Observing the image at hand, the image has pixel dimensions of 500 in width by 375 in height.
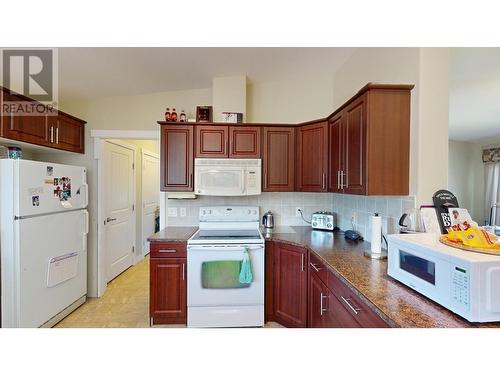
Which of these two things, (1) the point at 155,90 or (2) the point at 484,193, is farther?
(2) the point at 484,193

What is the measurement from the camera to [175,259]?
2287 millimetres

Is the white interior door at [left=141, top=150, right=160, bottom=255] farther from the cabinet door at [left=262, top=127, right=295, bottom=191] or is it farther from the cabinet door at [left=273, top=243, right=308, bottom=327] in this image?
the cabinet door at [left=273, top=243, right=308, bottom=327]

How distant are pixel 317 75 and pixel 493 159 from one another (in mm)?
4558

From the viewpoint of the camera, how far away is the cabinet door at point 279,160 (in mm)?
Answer: 2682

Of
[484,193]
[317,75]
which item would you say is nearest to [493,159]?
[484,193]

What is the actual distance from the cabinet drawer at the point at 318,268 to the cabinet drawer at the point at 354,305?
0.10m

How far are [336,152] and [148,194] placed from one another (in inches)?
151

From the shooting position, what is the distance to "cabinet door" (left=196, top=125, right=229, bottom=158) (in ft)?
8.59

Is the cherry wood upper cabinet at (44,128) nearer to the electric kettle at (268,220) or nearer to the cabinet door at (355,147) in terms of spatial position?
the electric kettle at (268,220)

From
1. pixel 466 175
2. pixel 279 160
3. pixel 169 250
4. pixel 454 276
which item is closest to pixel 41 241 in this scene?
pixel 169 250

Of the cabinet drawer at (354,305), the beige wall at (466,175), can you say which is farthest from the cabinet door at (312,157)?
the beige wall at (466,175)

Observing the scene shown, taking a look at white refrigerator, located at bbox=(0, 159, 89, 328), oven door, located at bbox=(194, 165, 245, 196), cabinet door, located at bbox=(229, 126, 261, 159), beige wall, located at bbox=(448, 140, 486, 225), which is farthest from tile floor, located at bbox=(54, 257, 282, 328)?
beige wall, located at bbox=(448, 140, 486, 225)
